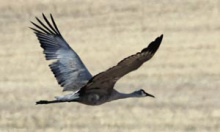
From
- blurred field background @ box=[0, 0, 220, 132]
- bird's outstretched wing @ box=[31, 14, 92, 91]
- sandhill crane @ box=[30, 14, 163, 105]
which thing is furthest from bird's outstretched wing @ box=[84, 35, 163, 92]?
blurred field background @ box=[0, 0, 220, 132]

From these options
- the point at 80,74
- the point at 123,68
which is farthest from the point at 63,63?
the point at 123,68

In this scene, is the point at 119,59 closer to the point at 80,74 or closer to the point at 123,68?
the point at 80,74

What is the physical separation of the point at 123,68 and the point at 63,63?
2038 millimetres

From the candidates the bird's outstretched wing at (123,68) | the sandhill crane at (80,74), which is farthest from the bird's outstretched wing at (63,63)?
the bird's outstretched wing at (123,68)

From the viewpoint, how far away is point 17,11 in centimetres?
2356

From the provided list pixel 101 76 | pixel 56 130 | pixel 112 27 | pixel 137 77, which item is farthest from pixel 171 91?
pixel 101 76

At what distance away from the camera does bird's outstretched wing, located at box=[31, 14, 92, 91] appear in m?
10.9

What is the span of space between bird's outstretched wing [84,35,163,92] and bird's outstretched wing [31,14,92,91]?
677 millimetres

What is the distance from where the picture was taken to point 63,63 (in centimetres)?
1124

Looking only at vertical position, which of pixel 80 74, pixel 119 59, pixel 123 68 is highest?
pixel 123 68

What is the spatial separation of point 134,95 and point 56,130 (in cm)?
299

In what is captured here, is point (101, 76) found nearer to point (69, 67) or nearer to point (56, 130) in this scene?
point (69, 67)

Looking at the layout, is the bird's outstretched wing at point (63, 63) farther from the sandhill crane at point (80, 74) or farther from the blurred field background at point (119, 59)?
the blurred field background at point (119, 59)

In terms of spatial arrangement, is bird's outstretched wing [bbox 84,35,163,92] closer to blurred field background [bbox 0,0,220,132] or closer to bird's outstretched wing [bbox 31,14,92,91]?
bird's outstretched wing [bbox 31,14,92,91]
